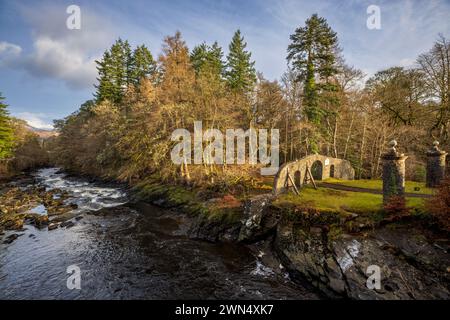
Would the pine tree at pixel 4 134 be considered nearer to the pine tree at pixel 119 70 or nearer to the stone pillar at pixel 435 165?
the pine tree at pixel 119 70

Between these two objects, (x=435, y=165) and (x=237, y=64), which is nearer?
(x=435, y=165)

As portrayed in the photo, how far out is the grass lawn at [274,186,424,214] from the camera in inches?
448

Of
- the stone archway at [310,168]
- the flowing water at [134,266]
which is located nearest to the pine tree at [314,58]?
the stone archway at [310,168]

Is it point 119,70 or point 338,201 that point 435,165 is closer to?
point 338,201

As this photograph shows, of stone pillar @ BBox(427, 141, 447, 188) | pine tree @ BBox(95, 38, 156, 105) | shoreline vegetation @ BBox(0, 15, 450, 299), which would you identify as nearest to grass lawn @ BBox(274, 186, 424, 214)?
shoreline vegetation @ BBox(0, 15, 450, 299)

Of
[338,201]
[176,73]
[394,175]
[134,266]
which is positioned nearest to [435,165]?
[394,175]

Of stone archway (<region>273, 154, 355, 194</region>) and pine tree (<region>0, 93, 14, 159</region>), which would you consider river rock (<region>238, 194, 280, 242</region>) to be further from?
pine tree (<region>0, 93, 14, 159</region>)

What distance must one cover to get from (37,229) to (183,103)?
50.2 ft

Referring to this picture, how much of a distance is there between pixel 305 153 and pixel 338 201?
14.1 m

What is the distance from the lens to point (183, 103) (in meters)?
21.5

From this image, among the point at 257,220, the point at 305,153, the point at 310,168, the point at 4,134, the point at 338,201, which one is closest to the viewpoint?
the point at 338,201

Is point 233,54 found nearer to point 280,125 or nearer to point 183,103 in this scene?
point 280,125

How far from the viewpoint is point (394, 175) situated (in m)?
11.0
